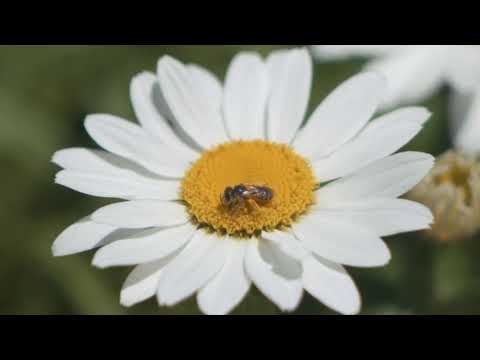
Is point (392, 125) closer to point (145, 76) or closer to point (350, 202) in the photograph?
point (350, 202)

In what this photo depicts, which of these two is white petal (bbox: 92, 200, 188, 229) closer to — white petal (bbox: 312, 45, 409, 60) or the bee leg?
the bee leg

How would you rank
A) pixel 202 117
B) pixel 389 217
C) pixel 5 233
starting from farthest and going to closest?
pixel 5 233
pixel 202 117
pixel 389 217

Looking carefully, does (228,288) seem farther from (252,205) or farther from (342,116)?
(342,116)

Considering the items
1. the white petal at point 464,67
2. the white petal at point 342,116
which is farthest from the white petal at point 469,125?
the white petal at point 342,116

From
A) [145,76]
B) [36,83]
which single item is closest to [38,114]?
[36,83]

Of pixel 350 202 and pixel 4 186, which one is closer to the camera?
pixel 350 202

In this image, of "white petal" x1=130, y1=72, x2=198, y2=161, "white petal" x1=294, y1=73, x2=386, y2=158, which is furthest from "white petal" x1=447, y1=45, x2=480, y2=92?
"white petal" x1=130, y1=72, x2=198, y2=161

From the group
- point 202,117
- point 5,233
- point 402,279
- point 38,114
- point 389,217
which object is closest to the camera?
point 389,217
